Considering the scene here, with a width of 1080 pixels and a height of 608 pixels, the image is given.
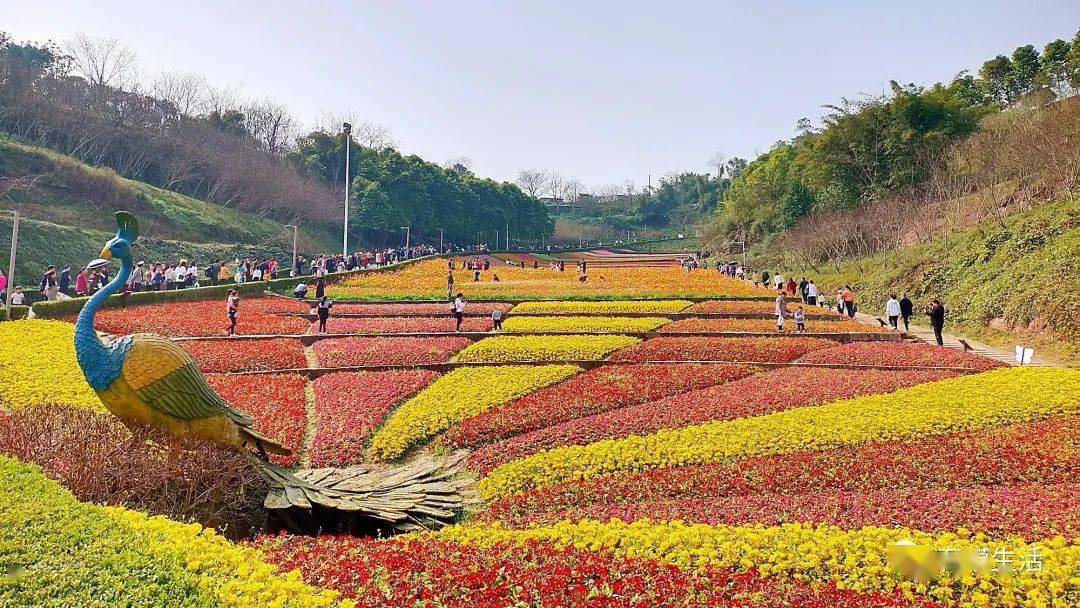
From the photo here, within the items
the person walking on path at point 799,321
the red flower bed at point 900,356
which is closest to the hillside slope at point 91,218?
the person walking on path at point 799,321

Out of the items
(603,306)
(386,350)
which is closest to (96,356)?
(386,350)

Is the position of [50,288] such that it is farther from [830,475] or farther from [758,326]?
[830,475]

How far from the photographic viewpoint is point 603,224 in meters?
112

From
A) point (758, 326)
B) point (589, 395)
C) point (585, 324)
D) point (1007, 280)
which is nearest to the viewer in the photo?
point (589, 395)

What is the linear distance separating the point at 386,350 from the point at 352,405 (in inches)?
181

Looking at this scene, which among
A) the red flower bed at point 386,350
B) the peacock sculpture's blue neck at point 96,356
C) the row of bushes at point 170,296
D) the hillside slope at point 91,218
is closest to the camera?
the peacock sculpture's blue neck at point 96,356

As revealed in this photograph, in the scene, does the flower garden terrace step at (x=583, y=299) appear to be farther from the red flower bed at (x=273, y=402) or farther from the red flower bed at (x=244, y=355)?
the red flower bed at (x=273, y=402)

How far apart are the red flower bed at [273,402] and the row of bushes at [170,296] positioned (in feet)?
26.1

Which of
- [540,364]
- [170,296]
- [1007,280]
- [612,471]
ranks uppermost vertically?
[1007,280]

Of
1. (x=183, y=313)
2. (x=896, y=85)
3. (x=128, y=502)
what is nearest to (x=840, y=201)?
(x=896, y=85)

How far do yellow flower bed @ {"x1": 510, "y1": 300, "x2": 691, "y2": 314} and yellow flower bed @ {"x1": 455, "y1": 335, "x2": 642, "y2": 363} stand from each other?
202 inches

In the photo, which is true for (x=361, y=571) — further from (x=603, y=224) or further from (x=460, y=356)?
(x=603, y=224)

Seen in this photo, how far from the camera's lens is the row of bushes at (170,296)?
19078 mm

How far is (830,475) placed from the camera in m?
9.27
